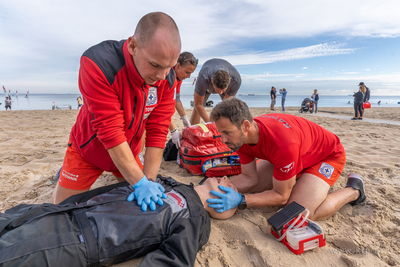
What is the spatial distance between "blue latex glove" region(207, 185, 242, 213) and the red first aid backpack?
92cm

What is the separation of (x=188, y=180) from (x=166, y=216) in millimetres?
1427

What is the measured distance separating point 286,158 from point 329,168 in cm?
83

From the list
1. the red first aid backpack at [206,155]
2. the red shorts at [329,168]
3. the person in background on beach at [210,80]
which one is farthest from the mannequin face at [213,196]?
the person in background on beach at [210,80]

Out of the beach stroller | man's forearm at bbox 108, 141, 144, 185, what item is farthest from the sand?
the beach stroller

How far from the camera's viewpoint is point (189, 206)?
174cm

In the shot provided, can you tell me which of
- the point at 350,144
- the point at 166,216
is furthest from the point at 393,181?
the point at 166,216

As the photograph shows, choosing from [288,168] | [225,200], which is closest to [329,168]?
[288,168]

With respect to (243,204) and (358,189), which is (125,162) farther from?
(358,189)

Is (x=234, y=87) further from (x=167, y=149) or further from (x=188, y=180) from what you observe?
(x=188, y=180)

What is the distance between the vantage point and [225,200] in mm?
2121

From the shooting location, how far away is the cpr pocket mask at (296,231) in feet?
5.71

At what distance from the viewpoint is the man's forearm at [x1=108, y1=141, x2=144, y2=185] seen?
187 cm

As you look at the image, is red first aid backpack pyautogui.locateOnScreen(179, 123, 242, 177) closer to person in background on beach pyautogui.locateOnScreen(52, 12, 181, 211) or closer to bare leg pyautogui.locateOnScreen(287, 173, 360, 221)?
person in background on beach pyautogui.locateOnScreen(52, 12, 181, 211)

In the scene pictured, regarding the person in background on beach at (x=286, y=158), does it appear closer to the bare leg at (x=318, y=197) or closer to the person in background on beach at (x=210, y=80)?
the bare leg at (x=318, y=197)
